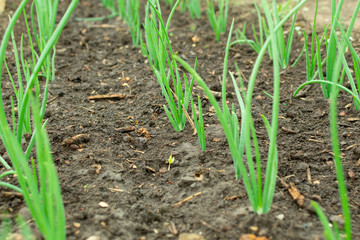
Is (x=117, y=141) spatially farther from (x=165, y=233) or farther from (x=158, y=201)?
(x=165, y=233)

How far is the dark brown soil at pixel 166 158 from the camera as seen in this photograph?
51.1 inches

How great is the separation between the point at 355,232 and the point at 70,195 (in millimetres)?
899

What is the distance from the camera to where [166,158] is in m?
1.71

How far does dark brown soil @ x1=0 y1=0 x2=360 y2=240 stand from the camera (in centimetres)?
130

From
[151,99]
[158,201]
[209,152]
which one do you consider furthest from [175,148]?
[151,99]

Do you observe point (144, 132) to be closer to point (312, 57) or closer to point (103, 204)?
point (103, 204)

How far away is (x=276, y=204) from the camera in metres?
1.34

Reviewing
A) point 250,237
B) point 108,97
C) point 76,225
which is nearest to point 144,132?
point 108,97

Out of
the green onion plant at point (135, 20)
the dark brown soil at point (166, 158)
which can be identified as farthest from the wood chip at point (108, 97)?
the green onion plant at point (135, 20)

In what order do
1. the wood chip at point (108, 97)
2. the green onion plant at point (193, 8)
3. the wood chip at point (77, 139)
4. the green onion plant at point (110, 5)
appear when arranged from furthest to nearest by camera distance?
the green onion plant at point (110, 5) → the green onion plant at point (193, 8) → the wood chip at point (108, 97) → the wood chip at point (77, 139)

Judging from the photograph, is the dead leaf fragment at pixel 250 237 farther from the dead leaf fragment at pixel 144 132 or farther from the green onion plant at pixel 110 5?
the green onion plant at pixel 110 5

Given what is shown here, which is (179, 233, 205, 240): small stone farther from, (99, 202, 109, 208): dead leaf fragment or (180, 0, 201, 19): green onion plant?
(180, 0, 201, 19): green onion plant

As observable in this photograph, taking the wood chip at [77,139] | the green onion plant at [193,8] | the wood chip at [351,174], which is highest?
the green onion plant at [193,8]

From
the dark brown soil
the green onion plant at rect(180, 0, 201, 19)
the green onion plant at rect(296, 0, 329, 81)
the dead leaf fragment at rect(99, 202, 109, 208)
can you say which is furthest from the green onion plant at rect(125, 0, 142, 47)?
the dead leaf fragment at rect(99, 202, 109, 208)
